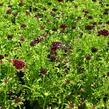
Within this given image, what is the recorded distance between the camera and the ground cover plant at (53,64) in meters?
4.95

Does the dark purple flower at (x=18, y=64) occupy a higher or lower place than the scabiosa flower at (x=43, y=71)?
higher

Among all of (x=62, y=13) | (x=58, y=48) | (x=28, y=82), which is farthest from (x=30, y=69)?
(x=62, y=13)

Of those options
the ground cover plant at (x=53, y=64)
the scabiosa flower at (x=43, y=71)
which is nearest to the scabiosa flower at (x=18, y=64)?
the ground cover plant at (x=53, y=64)

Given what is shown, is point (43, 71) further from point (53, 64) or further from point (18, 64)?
point (53, 64)

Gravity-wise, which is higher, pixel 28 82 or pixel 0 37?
pixel 0 37

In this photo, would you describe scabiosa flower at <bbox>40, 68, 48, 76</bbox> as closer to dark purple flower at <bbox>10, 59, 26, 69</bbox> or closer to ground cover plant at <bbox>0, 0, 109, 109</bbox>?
ground cover plant at <bbox>0, 0, 109, 109</bbox>

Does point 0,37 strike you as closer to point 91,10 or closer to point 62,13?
point 62,13

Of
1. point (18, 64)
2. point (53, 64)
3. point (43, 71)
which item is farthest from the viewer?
point (53, 64)

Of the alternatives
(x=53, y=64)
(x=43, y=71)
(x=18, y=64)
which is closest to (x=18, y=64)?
(x=18, y=64)

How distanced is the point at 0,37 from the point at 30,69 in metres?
1.12

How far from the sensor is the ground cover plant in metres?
4.95

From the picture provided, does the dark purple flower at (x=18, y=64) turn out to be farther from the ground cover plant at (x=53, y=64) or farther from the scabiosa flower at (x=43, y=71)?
the scabiosa flower at (x=43, y=71)

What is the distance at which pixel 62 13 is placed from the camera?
302 inches

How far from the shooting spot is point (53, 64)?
17.6ft
